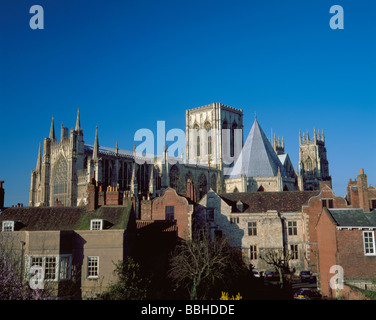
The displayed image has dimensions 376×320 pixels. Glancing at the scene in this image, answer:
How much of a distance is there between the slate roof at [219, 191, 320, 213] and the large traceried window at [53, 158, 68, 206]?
32.3 meters

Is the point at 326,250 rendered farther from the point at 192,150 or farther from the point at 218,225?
the point at 192,150

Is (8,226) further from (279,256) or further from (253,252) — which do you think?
(279,256)

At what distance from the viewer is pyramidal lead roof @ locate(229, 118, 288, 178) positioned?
233 ft

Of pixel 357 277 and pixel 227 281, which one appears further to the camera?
pixel 227 281

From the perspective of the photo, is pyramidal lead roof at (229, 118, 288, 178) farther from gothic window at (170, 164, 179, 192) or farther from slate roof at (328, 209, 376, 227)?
slate roof at (328, 209, 376, 227)

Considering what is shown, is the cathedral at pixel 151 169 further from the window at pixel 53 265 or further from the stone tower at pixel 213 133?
the window at pixel 53 265

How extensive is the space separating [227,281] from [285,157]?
69.4 m

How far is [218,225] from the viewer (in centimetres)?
3847

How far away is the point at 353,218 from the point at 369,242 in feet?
6.22

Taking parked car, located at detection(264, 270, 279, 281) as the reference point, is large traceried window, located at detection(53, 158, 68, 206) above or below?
above

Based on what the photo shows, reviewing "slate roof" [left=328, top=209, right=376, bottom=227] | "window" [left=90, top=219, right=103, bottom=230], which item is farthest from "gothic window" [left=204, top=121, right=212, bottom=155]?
"window" [left=90, top=219, right=103, bottom=230]

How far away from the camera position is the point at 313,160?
373ft

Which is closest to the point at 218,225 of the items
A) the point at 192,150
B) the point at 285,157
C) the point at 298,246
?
the point at 298,246

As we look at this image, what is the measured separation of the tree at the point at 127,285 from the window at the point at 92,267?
1.17 metres
